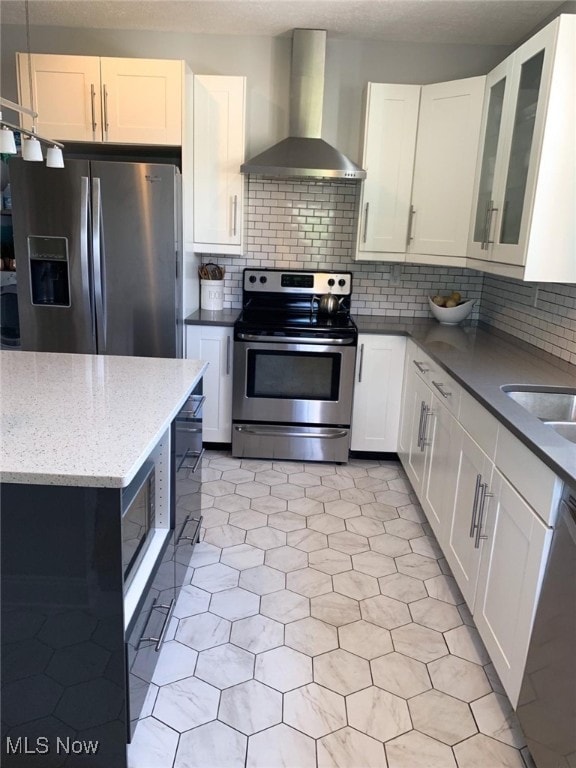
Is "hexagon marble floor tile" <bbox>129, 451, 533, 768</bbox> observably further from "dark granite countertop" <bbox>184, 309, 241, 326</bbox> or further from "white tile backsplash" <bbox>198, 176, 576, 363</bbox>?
"white tile backsplash" <bbox>198, 176, 576, 363</bbox>

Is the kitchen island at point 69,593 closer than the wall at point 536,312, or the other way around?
the kitchen island at point 69,593

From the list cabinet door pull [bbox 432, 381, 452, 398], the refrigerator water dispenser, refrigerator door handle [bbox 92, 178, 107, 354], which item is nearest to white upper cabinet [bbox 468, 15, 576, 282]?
cabinet door pull [bbox 432, 381, 452, 398]

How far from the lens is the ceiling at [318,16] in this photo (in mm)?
2939

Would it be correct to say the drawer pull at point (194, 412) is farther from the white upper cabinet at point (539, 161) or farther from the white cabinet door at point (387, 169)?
the white cabinet door at point (387, 169)

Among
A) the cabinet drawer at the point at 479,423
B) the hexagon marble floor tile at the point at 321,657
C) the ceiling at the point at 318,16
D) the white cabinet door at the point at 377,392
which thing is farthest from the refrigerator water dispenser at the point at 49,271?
the cabinet drawer at the point at 479,423

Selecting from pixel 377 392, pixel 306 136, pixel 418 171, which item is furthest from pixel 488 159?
pixel 377 392

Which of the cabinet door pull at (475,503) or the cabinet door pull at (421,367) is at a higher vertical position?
the cabinet door pull at (421,367)

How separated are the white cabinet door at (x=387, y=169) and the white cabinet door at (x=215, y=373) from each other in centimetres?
106

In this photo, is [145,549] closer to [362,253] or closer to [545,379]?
[545,379]

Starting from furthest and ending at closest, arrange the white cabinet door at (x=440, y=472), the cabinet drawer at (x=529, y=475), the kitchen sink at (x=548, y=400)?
the white cabinet door at (x=440, y=472), the kitchen sink at (x=548, y=400), the cabinet drawer at (x=529, y=475)

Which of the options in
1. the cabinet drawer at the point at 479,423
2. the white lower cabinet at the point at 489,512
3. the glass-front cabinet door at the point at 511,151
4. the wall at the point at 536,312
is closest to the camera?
the white lower cabinet at the point at 489,512

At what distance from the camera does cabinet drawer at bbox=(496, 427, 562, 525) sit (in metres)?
1.45

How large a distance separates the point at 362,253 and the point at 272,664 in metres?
2.51

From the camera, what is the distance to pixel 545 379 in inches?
88.6
